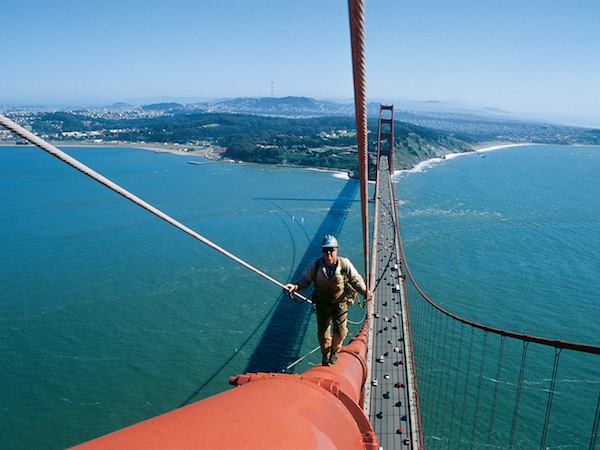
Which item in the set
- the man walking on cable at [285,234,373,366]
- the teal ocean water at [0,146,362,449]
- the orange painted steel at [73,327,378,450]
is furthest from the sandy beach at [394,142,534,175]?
the orange painted steel at [73,327,378,450]

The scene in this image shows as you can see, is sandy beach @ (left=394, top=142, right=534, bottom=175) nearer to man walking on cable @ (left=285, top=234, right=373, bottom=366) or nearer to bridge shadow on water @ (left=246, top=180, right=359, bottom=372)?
bridge shadow on water @ (left=246, top=180, right=359, bottom=372)

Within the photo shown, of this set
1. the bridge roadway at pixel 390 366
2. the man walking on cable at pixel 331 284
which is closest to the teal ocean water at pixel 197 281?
the bridge roadway at pixel 390 366

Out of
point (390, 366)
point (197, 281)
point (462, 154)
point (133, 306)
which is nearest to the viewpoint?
point (390, 366)

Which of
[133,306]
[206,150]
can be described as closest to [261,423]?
[133,306]

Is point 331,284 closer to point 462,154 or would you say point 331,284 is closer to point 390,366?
point 390,366

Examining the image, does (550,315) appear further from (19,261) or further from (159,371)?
(19,261)

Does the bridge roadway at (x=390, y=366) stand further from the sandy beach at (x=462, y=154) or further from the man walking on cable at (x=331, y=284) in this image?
the sandy beach at (x=462, y=154)

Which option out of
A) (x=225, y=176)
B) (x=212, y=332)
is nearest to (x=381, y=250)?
(x=212, y=332)
